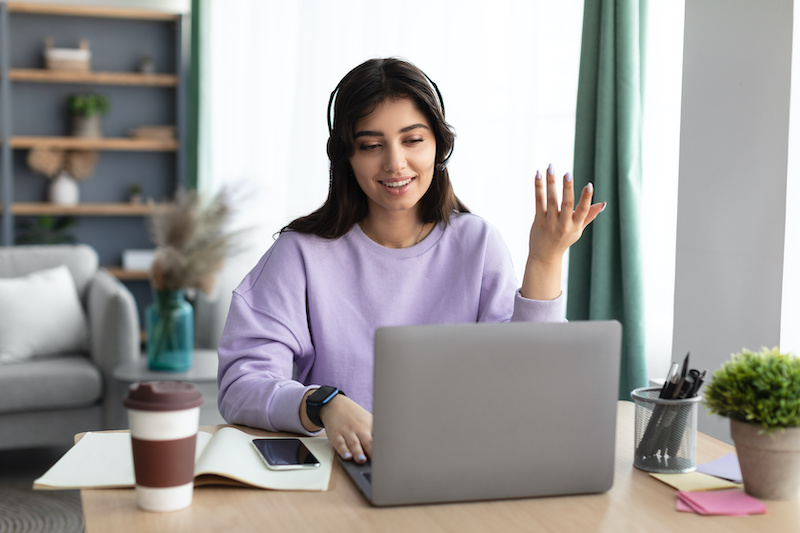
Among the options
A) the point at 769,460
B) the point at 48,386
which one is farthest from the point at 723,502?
the point at 48,386

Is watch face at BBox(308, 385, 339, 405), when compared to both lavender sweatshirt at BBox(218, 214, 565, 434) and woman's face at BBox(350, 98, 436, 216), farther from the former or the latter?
woman's face at BBox(350, 98, 436, 216)

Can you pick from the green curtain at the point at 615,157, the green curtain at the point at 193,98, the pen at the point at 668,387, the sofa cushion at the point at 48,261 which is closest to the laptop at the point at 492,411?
the pen at the point at 668,387

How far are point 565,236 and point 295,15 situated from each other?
2.82 metres

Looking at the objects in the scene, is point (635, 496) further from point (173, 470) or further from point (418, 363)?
point (173, 470)

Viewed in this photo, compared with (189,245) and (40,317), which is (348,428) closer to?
(189,245)

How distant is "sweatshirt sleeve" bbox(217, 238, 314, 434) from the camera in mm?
1146

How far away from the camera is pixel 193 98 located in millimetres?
4645

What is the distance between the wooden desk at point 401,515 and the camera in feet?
2.68

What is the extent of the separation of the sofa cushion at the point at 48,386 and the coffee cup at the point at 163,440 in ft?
7.46

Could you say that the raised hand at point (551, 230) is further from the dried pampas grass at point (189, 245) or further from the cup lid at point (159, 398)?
the dried pampas grass at point (189, 245)

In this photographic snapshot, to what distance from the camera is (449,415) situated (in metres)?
0.86

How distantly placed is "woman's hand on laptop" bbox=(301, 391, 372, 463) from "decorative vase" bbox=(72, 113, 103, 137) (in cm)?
413

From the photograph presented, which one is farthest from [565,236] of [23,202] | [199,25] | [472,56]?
[23,202]

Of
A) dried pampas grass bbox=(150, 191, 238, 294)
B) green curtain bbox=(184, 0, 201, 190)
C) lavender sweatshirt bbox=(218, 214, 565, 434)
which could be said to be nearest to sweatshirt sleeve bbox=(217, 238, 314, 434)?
lavender sweatshirt bbox=(218, 214, 565, 434)
